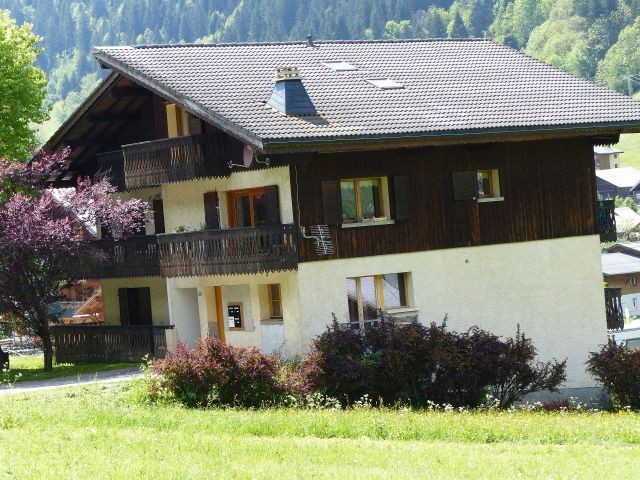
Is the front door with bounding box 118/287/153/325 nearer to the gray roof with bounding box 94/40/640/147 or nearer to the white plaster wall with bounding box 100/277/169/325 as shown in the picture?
the white plaster wall with bounding box 100/277/169/325

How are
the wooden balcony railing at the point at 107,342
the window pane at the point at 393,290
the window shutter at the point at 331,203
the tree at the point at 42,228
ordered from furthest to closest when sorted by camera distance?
the wooden balcony railing at the point at 107,342 → the tree at the point at 42,228 → the window pane at the point at 393,290 → the window shutter at the point at 331,203

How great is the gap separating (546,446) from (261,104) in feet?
46.2

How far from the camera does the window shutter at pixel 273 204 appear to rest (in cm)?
3144

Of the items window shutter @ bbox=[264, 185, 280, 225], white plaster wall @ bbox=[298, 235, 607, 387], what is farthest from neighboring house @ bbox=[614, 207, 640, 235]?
window shutter @ bbox=[264, 185, 280, 225]

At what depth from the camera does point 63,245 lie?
34438mm

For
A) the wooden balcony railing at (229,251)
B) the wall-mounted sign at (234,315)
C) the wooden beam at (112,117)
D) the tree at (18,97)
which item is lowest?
the wall-mounted sign at (234,315)

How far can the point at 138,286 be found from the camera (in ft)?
132

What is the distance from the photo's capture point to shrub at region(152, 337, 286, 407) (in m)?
24.5

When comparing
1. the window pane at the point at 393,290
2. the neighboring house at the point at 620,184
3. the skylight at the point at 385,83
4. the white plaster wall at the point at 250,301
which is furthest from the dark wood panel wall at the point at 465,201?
the neighboring house at the point at 620,184

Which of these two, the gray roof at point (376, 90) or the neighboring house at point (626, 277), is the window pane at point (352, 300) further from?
the neighboring house at point (626, 277)

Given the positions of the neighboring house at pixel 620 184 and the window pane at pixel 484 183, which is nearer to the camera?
the window pane at pixel 484 183

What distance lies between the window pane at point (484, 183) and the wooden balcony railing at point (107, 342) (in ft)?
29.9

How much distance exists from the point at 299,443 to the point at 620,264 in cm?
9634

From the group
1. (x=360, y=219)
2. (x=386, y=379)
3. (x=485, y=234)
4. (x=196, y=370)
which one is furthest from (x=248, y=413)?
(x=485, y=234)
